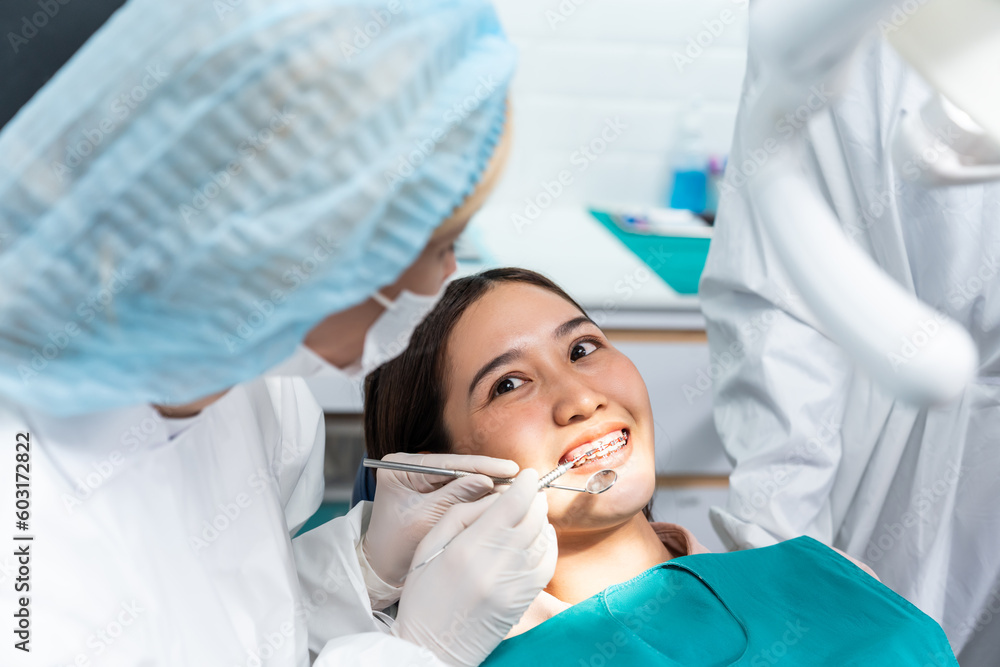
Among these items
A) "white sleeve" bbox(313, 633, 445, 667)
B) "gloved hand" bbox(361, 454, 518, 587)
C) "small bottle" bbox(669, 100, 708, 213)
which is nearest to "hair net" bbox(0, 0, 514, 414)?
"white sleeve" bbox(313, 633, 445, 667)

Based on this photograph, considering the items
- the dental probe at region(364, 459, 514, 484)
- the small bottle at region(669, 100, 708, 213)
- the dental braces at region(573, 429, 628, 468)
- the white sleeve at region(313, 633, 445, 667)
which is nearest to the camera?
the white sleeve at region(313, 633, 445, 667)

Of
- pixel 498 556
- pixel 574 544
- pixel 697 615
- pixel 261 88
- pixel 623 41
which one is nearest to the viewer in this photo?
pixel 261 88

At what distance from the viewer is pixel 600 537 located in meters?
1.38

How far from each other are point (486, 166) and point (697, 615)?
2.76 feet

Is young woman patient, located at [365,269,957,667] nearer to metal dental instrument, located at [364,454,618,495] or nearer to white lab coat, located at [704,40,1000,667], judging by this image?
metal dental instrument, located at [364,454,618,495]

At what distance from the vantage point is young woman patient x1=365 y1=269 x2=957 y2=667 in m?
1.20

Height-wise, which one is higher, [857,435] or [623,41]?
[623,41]

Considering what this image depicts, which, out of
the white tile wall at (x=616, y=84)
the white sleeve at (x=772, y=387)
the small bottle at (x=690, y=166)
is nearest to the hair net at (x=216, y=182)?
the white sleeve at (x=772, y=387)

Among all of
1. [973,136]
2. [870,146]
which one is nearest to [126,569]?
[973,136]

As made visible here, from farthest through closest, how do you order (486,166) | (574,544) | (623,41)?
(623,41) → (574,544) → (486,166)

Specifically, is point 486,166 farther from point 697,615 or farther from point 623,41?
point 623,41

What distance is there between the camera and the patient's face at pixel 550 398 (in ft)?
4.20

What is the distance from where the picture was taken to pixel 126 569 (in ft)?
2.64

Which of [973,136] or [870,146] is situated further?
[870,146]
